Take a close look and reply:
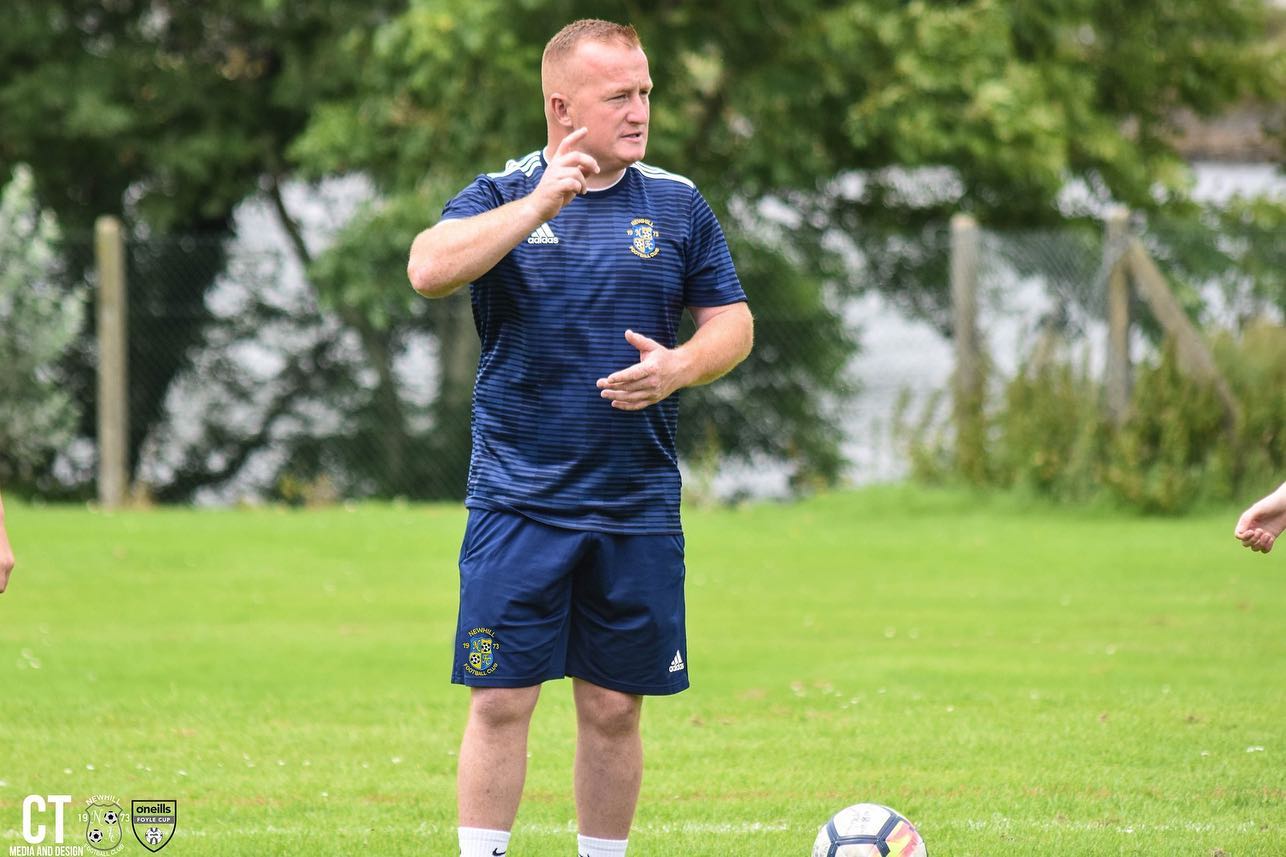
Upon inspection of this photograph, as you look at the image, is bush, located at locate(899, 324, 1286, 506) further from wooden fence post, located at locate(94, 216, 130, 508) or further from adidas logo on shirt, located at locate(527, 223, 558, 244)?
adidas logo on shirt, located at locate(527, 223, 558, 244)

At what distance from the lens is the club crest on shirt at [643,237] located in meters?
Answer: 4.12

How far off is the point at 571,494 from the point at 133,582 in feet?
22.8

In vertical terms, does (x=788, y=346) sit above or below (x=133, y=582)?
above

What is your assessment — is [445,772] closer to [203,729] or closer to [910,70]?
[203,729]

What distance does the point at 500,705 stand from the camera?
4.10m

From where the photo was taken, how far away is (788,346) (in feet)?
49.4

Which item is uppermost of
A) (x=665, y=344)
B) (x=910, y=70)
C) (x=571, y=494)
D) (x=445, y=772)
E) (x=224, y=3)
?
(x=224, y=3)

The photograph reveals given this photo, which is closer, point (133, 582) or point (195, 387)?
point (133, 582)

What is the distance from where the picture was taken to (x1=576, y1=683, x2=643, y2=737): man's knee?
13.9ft

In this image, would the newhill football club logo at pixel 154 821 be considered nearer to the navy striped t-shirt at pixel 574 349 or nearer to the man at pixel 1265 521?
the navy striped t-shirt at pixel 574 349

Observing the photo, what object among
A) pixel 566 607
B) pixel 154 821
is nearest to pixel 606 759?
pixel 566 607

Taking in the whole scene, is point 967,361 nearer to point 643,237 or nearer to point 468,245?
point 643,237

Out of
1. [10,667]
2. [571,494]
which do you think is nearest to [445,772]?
[571,494]

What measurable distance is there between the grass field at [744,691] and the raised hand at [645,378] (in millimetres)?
1605
